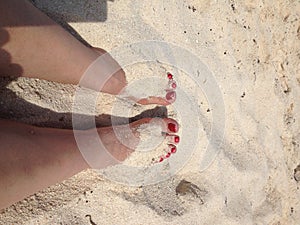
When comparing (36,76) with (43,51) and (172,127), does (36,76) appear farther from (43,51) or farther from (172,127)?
(172,127)

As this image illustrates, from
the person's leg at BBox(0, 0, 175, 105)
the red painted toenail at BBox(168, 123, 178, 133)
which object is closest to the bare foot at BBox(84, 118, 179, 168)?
the red painted toenail at BBox(168, 123, 178, 133)

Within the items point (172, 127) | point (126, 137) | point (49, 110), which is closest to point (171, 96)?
point (172, 127)

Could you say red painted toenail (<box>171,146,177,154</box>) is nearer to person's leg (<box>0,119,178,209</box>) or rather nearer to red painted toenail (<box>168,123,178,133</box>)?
red painted toenail (<box>168,123,178,133</box>)

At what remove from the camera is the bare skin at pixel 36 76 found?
1.11m

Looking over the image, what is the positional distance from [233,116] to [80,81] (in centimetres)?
65

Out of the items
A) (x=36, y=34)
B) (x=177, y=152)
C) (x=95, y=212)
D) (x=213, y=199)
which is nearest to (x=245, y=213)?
(x=213, y=199)

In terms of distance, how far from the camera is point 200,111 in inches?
62.0

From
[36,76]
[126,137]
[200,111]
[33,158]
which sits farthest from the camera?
[200,111]

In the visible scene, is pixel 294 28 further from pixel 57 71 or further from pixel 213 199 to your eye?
pixel 57 71

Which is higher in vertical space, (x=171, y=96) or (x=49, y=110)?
(x=171, y=96)

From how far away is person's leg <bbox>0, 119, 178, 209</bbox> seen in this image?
3.57ft

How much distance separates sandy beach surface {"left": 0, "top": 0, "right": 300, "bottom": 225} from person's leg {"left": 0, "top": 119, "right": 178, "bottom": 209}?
0.11 meters

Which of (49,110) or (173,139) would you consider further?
(173,139)

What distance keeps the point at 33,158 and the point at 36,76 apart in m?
0.30
